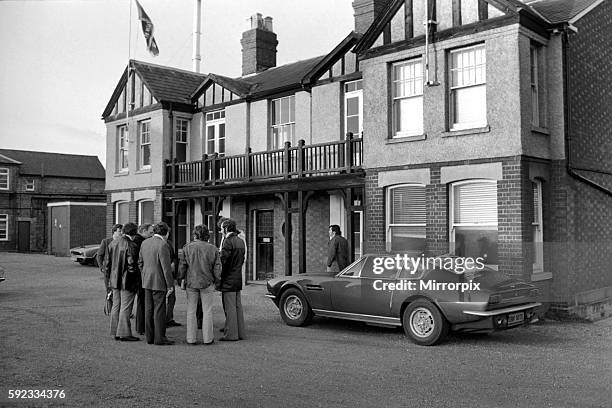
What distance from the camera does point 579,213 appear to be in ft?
43.0

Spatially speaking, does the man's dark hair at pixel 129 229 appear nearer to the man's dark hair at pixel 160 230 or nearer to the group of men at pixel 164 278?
the group of men at pixel 164 278

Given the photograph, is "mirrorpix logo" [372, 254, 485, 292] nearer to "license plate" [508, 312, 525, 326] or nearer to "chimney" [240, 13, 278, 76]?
"license plate" [508, 312, 525, 326]

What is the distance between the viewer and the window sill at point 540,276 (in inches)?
479

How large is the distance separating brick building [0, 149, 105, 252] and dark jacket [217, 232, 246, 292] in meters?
34.4

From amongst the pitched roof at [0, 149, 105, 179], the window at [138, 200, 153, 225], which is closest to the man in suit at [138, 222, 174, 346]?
the window at [138, 200, 153, 225]

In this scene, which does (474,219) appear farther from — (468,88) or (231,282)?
(231,282)

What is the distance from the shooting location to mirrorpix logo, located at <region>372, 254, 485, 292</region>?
30.2ft

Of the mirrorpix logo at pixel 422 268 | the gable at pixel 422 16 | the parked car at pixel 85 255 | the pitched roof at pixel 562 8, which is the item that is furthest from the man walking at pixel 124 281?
the parked car at pixel 85 255

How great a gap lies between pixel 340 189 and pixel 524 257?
16.5ft

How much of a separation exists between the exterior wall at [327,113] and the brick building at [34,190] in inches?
1159

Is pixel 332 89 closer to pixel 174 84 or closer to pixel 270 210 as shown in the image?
pixel 270 210

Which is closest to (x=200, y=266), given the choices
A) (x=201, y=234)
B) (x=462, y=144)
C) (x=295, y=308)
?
(x=201, y=234)

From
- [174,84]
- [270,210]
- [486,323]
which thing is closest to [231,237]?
[486,323]

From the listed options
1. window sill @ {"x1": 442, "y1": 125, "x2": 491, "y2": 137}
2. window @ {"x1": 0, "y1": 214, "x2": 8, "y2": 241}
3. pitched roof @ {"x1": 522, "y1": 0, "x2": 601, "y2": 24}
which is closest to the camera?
window sill @ {"x1": 442, "y1": 125, "x2": 491, "y2": 137}
